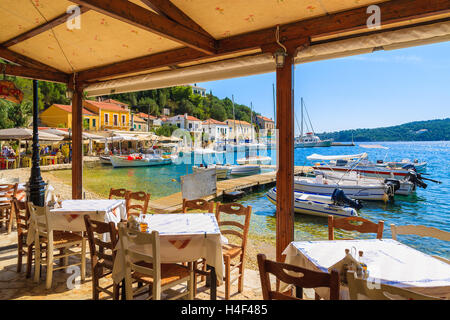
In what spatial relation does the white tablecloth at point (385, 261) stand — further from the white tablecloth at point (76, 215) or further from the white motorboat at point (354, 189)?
the white motorboat at point (354, 189)

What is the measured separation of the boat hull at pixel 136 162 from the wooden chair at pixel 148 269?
22491mm

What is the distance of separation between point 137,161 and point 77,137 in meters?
20.1

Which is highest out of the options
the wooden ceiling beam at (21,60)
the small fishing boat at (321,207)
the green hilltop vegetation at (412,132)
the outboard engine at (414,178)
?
the green hilltop vegetation at (412,132)

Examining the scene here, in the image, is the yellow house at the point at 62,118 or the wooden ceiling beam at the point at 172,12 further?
the yellow house at the point at 62,118

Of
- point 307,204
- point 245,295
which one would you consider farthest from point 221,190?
point 245,295

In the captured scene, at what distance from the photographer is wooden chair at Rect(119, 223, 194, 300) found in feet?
6.86

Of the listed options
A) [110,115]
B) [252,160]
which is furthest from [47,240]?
[110,115]

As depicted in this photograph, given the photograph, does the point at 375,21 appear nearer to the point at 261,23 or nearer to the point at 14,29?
the point at 261,23

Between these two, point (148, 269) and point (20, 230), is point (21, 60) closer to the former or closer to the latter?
point (20, 230)

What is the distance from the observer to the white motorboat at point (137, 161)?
2356 centimetres

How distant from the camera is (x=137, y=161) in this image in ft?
81.5

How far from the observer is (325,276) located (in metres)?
1.34

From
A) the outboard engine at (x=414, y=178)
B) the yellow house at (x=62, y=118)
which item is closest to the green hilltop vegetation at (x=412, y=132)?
the outboard engine at (x=414, y=178)

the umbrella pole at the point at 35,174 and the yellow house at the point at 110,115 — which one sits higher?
the yellow house at the point at 110,115
